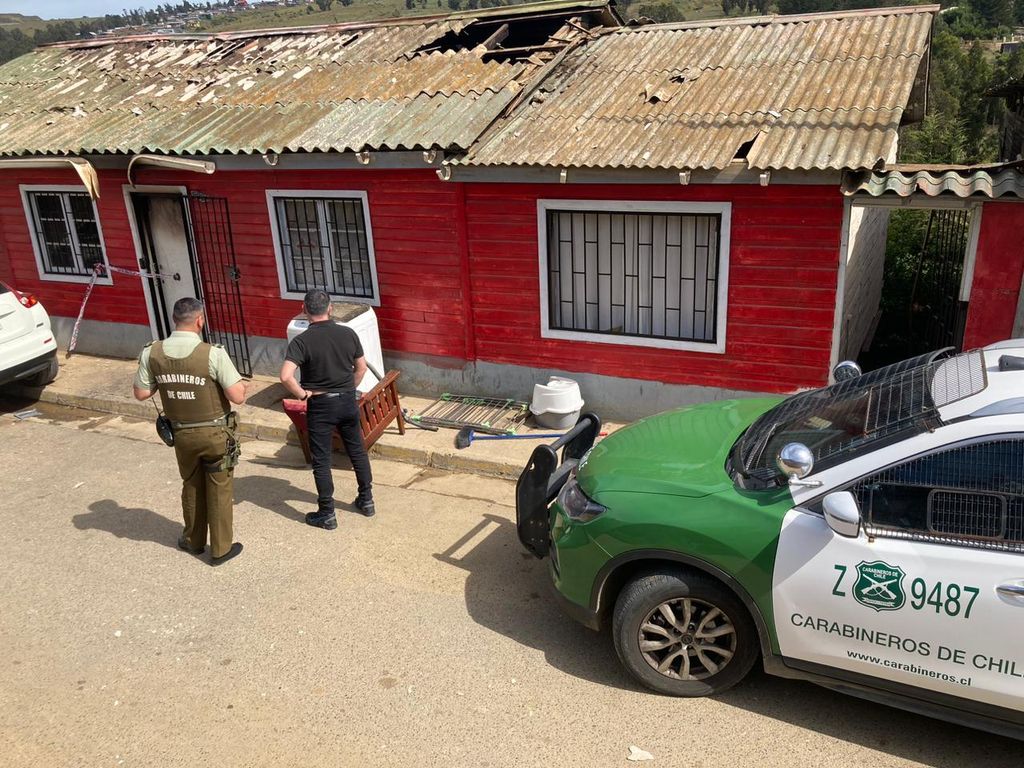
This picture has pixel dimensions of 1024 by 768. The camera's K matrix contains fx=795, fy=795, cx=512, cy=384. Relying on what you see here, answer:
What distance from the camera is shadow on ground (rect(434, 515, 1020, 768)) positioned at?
154 inches

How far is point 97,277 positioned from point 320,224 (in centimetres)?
393

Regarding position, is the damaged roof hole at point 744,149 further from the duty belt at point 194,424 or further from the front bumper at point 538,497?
the duty belt at point 194,424

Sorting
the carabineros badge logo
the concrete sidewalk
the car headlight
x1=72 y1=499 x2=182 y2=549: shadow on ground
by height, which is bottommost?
the concrete sidewalk

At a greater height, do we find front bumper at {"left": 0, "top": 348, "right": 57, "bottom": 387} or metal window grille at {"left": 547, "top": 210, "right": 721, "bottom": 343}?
metal window grille at {"left": 547, "top": 210, "right": 721, "bottom": 343}

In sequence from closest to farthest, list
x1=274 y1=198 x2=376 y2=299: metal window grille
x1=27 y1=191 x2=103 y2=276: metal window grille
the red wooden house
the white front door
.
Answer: the red wooden house
x1=274 y1=198 x2=376 y2=299: metal window grille
the white front door
x1=27 y1=191 x2=103 y2=276: metal window grille

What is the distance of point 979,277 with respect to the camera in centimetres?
658

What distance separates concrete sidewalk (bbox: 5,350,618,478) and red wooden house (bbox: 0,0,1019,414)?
1.61 ft

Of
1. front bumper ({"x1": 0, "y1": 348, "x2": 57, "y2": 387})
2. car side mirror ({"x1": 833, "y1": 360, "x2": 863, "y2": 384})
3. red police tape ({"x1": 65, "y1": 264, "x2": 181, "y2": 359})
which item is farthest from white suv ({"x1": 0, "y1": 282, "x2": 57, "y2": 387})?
car side mirror ({"x1": 833, "y1": 360, "x2": 863, "y2": 384})

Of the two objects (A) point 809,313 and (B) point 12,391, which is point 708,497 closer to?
(A) point 809,313

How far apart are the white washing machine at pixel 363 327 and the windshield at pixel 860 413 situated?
4.75 metres

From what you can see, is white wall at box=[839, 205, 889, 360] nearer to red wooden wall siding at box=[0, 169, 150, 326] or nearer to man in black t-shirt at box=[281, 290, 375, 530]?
man in black t-shirt at box=[281, 290, 375, 530]

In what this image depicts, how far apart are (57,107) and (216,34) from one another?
112 inches

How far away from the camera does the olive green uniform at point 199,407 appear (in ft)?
17.7

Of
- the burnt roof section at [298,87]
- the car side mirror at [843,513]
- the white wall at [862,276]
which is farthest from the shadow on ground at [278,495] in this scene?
the white wall at [862,276]
